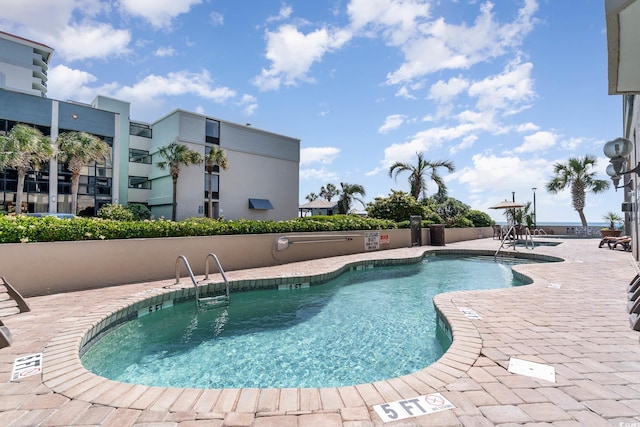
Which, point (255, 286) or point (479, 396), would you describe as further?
point (255, 286)

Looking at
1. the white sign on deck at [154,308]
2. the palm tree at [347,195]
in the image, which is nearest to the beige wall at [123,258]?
the white sign on deck at [154,308]

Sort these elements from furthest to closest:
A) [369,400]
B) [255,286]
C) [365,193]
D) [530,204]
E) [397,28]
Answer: [365,193]
[530,204]
[397,28]
[255,286]
[369,400]

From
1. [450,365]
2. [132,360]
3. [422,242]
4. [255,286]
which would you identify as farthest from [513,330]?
[422,242]

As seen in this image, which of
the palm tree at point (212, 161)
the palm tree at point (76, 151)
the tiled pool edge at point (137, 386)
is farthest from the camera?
the palm tree at point (212, 161)

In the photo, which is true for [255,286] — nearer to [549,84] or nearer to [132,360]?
[132,360]

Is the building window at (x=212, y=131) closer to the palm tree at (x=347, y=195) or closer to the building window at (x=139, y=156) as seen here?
the building window at (x=139, y=156)

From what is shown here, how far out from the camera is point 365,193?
39844mm

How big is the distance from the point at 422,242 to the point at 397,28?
448 inches

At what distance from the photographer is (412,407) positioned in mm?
2240

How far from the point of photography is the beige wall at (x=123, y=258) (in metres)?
6.03

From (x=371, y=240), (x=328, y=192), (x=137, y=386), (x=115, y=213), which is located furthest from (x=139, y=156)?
(x=137, y=386)

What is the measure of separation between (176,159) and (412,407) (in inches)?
1035

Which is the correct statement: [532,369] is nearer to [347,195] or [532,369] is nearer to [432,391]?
[432,391]

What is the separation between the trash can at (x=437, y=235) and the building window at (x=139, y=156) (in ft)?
88.9
